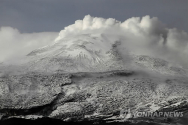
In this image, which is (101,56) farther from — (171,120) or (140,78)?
(171,120)

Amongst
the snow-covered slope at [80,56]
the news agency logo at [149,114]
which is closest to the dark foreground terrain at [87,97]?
the news agency logo at [149,114]

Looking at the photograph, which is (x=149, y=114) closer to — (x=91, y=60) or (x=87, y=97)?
(x=87, y=97)

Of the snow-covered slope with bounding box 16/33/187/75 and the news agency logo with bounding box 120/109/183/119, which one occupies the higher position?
the snow-covered slope with bounding box 16/33/187/75

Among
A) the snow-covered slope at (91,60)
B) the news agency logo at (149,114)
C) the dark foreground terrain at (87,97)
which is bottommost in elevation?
the news agency logo at (149,114)

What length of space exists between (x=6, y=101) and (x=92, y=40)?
5243cm

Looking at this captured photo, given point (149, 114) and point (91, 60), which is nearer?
point (149, 114)

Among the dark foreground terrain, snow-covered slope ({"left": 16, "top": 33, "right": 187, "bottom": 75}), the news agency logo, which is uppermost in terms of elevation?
snow-covered slope ({"left": 16, "top": 33, "right": 187, "bottom": 75})

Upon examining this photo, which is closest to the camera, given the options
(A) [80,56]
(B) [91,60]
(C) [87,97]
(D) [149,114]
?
(D) [149,114]

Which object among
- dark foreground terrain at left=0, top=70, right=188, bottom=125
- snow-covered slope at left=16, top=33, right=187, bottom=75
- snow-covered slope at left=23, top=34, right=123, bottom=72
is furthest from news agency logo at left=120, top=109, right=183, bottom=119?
snow-covered slope at left=23, top=34, right=123, bottom=72

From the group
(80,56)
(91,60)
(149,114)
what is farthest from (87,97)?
(80,56)

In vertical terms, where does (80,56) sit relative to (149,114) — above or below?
above

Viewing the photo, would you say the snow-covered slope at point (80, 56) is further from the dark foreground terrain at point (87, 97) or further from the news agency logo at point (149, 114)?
the news agency logo at point (149, 114)

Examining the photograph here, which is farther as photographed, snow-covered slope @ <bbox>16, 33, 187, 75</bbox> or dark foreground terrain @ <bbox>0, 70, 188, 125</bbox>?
snow-covered slope @ <bbox>16, 33, 187, 75</bbox>

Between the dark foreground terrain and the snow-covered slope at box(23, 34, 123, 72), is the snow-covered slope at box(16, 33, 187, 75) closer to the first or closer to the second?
the snow-covered slope at box(23, 34, 123, 72)
